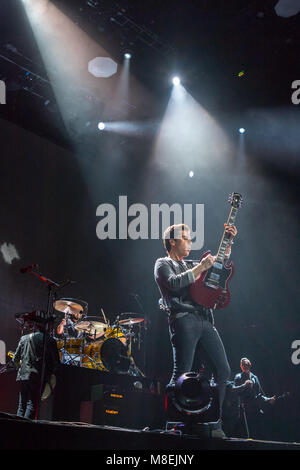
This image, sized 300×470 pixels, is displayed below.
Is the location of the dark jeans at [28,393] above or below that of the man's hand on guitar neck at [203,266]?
below

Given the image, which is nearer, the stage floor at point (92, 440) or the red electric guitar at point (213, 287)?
the stage floor at point (92, 440)

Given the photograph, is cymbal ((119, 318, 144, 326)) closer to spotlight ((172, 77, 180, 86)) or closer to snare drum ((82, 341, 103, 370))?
snare drum ((82, 341, 103, 370))

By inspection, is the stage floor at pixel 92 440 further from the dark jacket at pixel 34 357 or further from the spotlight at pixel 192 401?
the dark jacket at pixel 34 357

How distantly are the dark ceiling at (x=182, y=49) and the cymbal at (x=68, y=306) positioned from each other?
361 cm

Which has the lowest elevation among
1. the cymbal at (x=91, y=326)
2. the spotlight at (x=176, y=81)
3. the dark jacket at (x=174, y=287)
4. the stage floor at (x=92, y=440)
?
the stage floor at (x=92, y=440)

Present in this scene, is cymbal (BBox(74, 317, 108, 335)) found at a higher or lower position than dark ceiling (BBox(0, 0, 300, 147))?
lower

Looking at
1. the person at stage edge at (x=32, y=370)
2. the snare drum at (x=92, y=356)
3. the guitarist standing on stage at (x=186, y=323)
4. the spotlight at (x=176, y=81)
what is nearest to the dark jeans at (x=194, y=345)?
the guitarist standing on stage at (x=186, y=323)

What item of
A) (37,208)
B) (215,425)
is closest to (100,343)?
(37,208)

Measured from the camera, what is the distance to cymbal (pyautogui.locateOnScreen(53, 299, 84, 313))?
719 cm

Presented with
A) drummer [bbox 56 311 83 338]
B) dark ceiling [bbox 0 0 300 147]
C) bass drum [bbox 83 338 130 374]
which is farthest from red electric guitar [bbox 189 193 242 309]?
drummer [bbox 56 311 83 338]

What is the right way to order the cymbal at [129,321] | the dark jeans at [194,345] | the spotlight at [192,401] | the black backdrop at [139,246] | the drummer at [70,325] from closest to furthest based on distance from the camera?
the spotlight at [192,401], the dark jeans at [194,345], the drummer at [70,325], the cymbal at [129,321], the black backdrop at [139,246]

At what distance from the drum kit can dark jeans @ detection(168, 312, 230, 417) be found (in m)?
3.97

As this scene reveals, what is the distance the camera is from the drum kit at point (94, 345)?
686 cm
